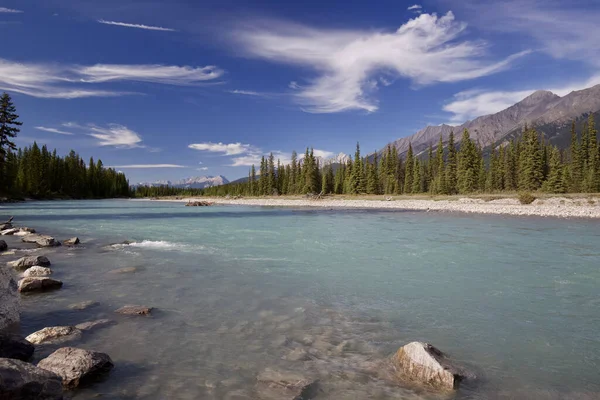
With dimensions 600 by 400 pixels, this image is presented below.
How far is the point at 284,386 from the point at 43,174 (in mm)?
113498

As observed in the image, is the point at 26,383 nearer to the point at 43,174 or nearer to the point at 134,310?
the point at 134,310

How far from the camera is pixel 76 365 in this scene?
5035mm

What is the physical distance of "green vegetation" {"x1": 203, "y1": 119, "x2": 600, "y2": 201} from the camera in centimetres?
7112

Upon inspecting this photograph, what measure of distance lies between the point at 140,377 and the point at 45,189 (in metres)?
111

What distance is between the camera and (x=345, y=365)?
19.1 ft

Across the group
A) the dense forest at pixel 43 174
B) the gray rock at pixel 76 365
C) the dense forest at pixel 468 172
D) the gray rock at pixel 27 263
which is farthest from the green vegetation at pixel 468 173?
the gray rock at pixel 76 365

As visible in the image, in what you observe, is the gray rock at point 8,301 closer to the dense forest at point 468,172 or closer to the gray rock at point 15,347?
the gray rock at point 15,347

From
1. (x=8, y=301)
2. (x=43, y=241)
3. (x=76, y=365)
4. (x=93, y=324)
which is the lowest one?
(x=93, y=324)

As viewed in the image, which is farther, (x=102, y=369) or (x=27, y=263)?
(x=27, y=263)

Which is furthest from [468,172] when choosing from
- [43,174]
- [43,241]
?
[43,174]

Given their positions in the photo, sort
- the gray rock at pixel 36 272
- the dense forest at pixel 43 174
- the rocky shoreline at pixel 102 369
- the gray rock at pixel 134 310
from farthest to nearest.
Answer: the dense forest at pixel 43 174 → the gray rock at pixel 36 272 → the gray rock at pixel 134 310 → the rocky shoreline at pixel 102 369

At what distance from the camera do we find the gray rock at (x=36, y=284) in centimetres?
952

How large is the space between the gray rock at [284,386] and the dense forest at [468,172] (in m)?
75.6

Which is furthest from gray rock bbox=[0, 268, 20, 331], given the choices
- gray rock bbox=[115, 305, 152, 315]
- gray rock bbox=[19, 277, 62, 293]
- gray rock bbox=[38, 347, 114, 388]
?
gray rock bbox=[38, 347, 114, 388]
